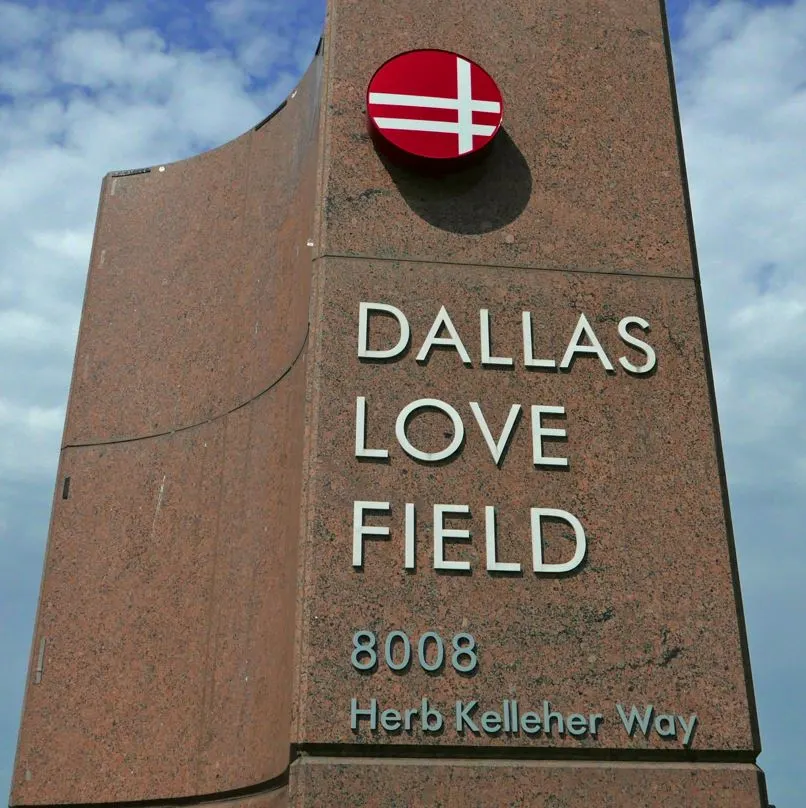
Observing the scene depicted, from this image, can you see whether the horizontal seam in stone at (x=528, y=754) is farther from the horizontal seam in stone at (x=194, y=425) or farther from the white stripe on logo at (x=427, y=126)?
the white stripe on logo at (x=427, y=126)

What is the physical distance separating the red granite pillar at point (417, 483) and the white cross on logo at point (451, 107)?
0.56 feet

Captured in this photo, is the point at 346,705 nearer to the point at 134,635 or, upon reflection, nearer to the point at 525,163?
the point at 134,635

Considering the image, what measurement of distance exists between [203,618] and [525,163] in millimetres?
3216

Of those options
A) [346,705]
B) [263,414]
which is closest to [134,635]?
[263,414]

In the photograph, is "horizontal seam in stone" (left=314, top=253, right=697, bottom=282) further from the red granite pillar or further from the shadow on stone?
the shadow on stone

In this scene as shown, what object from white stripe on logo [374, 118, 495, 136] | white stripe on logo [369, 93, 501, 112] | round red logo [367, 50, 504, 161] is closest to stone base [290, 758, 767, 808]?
round red logo [367, 50, 504, 161]

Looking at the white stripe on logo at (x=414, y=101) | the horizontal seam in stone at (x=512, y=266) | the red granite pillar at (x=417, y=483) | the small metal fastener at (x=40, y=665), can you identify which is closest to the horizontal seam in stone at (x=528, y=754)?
the red granite pillar at (x=417, y=483)

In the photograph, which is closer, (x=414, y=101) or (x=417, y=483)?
(x=417, y=483)

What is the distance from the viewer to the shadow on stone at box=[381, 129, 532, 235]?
591 centimetres

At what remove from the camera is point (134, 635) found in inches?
262

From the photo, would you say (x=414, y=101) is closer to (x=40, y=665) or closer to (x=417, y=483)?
(x=417, y=483)

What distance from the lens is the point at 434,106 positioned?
A: 6043mm

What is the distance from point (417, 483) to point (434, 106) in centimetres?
219

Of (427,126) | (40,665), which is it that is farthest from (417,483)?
(40,665)
